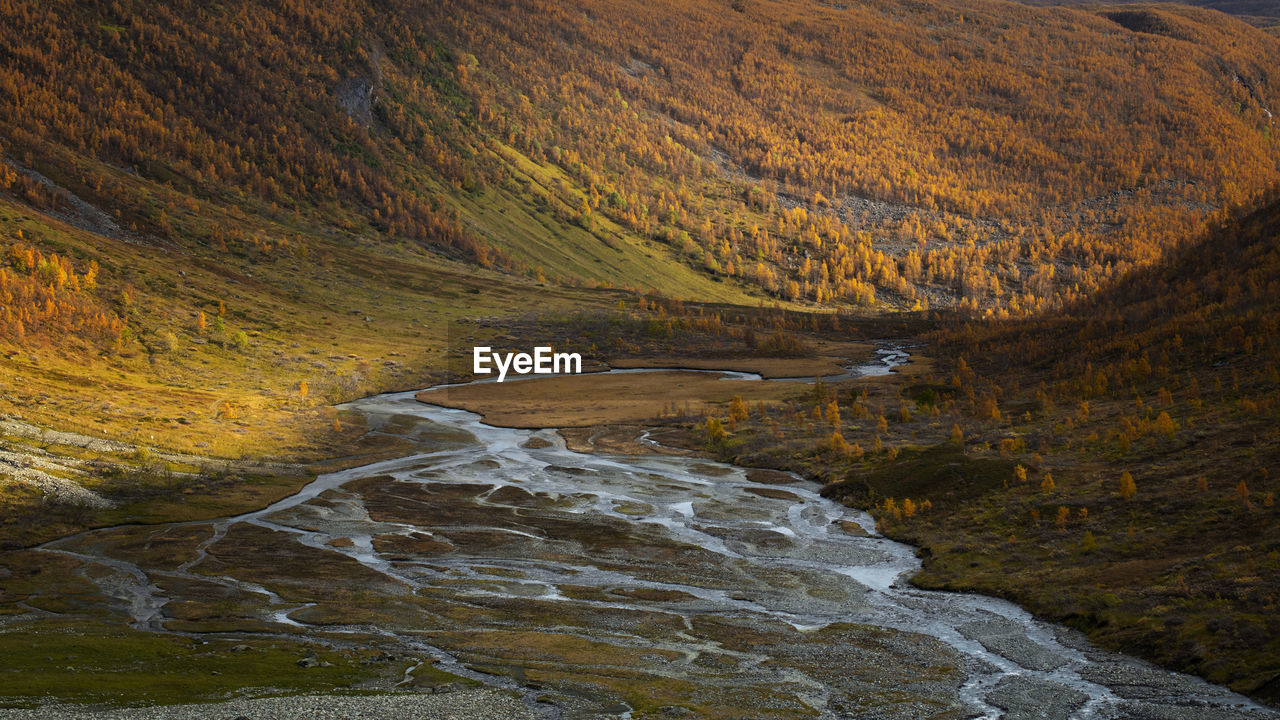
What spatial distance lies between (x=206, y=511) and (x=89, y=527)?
10.3m

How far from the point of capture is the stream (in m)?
49.5

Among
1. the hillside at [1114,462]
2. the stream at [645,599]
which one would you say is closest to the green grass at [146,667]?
the stream at [645,599]

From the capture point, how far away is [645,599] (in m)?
68.1

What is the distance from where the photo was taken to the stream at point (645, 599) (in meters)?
49.5

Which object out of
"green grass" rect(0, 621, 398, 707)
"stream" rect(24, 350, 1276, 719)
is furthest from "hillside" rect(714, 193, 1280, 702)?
"green grass" rect(0, 621, 398, 707)

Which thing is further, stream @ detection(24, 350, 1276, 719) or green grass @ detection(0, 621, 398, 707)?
stream @ detection(24, 350, 1276, 719)

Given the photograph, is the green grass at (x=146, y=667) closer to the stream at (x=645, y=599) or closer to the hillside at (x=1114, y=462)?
the stream at (x=645, y=599)

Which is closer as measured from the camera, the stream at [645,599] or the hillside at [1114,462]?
the stream at [645,599]

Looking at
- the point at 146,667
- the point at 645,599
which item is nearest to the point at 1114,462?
the point at 645,599

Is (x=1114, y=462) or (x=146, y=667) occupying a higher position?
(x=1114, y=462)

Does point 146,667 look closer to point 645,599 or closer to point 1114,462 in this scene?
point 645,599

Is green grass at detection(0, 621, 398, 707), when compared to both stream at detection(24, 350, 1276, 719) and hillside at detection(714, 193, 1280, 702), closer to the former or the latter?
stream at detection(24, 350, 1276, 719)

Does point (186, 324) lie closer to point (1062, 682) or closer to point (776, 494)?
point (776, 494)

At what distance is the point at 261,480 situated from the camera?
106188 mm
